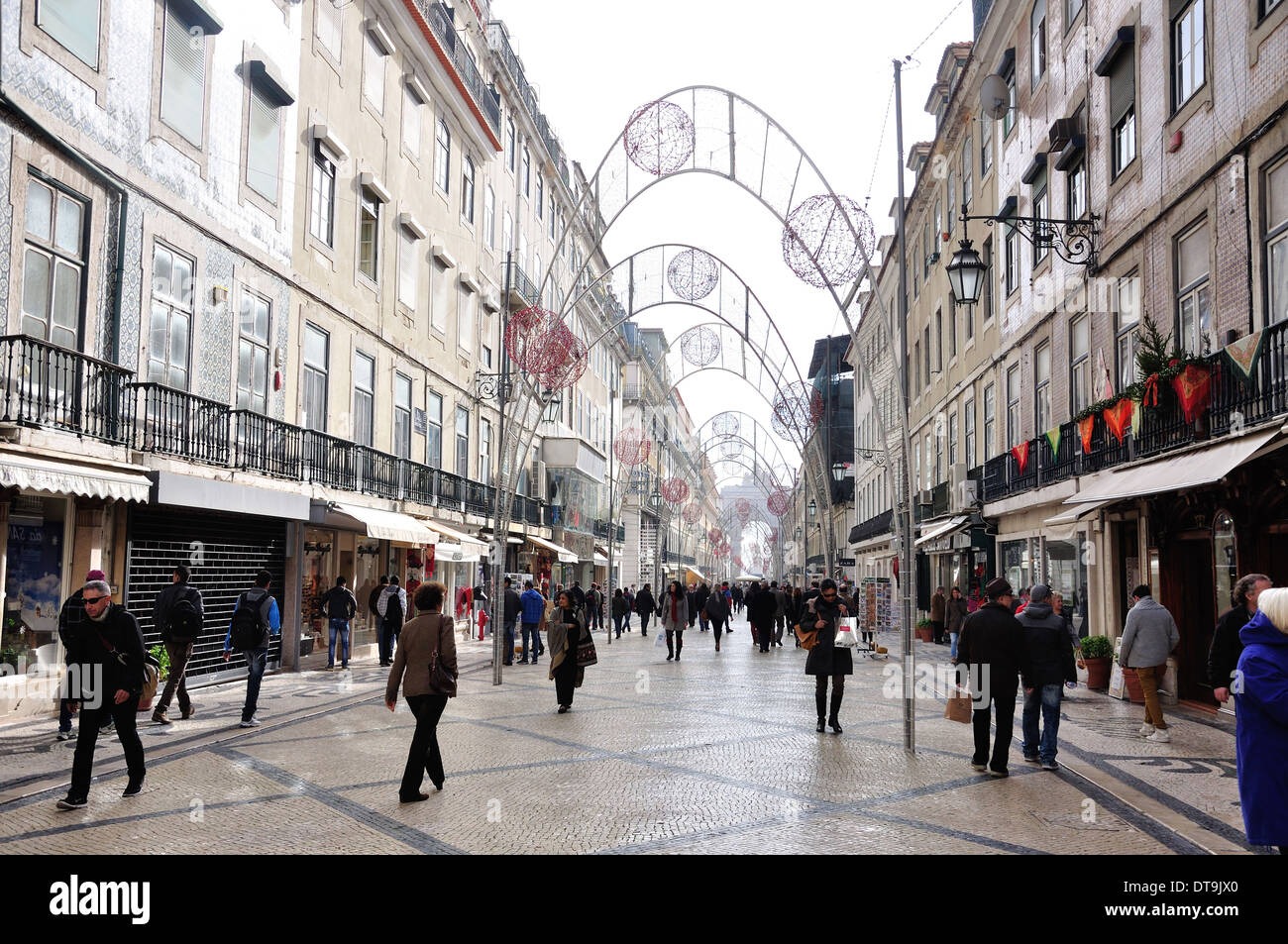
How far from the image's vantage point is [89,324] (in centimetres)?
1298

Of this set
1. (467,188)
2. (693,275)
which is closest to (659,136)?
(693,275)

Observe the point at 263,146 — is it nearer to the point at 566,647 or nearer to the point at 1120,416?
the point at 566,647

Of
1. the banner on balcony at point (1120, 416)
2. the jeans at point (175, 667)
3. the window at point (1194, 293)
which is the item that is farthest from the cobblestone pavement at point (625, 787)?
the window at point (1194, 293)

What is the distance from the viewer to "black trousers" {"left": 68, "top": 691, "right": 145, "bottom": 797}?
760cm

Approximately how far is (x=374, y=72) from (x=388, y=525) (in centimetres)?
1014

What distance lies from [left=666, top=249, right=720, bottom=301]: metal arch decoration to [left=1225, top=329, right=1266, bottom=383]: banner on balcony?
38.6ft

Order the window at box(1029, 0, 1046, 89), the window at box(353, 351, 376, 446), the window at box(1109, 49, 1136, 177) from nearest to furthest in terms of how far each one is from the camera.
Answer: the window at box(1109, 49, 1136, 177) → the window at box(1029, 0, 1046, 89) → the window at box(353, 351, 376, 446)

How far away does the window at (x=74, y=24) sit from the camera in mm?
12086

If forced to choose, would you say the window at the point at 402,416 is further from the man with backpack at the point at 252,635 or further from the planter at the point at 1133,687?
the planter at the point at 1133,687

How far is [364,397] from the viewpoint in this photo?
74.4 feet

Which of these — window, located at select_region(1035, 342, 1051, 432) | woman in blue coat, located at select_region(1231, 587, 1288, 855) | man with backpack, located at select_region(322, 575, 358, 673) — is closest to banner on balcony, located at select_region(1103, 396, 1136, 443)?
window, located at select_region(1035, 342, 1051, 432)

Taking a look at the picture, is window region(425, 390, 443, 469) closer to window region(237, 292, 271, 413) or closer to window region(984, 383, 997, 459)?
window region(237, 292, 271, 413)

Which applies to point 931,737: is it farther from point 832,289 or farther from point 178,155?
point 178,155
